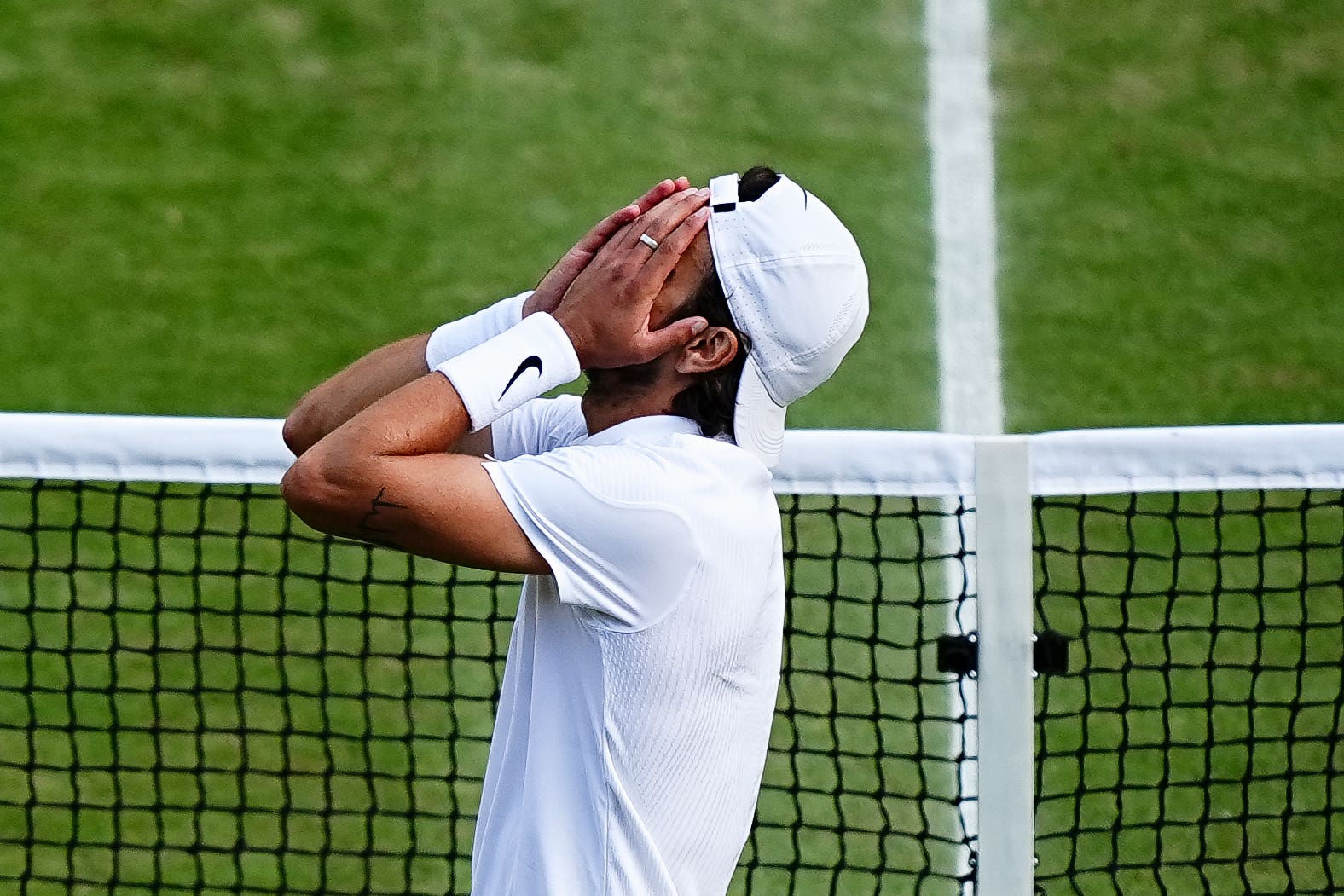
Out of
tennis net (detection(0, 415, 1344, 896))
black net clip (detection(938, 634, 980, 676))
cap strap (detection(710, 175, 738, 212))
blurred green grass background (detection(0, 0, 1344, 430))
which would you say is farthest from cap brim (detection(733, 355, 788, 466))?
blurred green grass background (detection(0, 0, 1344, 430))

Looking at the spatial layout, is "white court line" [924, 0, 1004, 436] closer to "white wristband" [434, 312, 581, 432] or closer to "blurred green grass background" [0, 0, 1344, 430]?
"blurred green grass background" [0, 0, 1344, 430]

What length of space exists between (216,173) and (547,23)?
2.09 meters

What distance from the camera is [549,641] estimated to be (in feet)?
10.2

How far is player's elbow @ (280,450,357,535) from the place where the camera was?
3.05 m

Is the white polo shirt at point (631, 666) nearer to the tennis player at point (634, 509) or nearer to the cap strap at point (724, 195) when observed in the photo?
the tennis player at point (634, 509)

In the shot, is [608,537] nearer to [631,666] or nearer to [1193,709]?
[631,666]

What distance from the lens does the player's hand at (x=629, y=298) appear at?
3133 millimetres

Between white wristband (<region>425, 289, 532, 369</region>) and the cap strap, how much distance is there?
46cm

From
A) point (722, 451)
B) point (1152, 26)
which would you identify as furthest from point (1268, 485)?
point (1152, 26)

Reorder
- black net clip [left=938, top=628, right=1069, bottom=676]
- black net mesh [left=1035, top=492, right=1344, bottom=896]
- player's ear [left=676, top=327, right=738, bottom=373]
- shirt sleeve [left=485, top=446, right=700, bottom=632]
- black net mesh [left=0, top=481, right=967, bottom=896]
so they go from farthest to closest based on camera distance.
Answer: black net mesh [left=0, top=481, right=967, bottom=896] → black net mesh [left=1035, top=492, right=1344, bottom=896] → black net clip [left=938, top=628, right=1069, bottom=676] → player's ear [left=676, top=327, right=738, bottom=373] → shirt sleeve [left=485, top=446, right=700, bottom=632]

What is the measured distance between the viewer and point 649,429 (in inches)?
127

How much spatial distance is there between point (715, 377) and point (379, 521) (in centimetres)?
69

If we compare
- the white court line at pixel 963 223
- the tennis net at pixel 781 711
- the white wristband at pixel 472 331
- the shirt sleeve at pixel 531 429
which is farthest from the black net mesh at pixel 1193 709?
the white wristband at pixel 472 331

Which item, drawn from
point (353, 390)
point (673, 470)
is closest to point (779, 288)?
point (673, 470)
